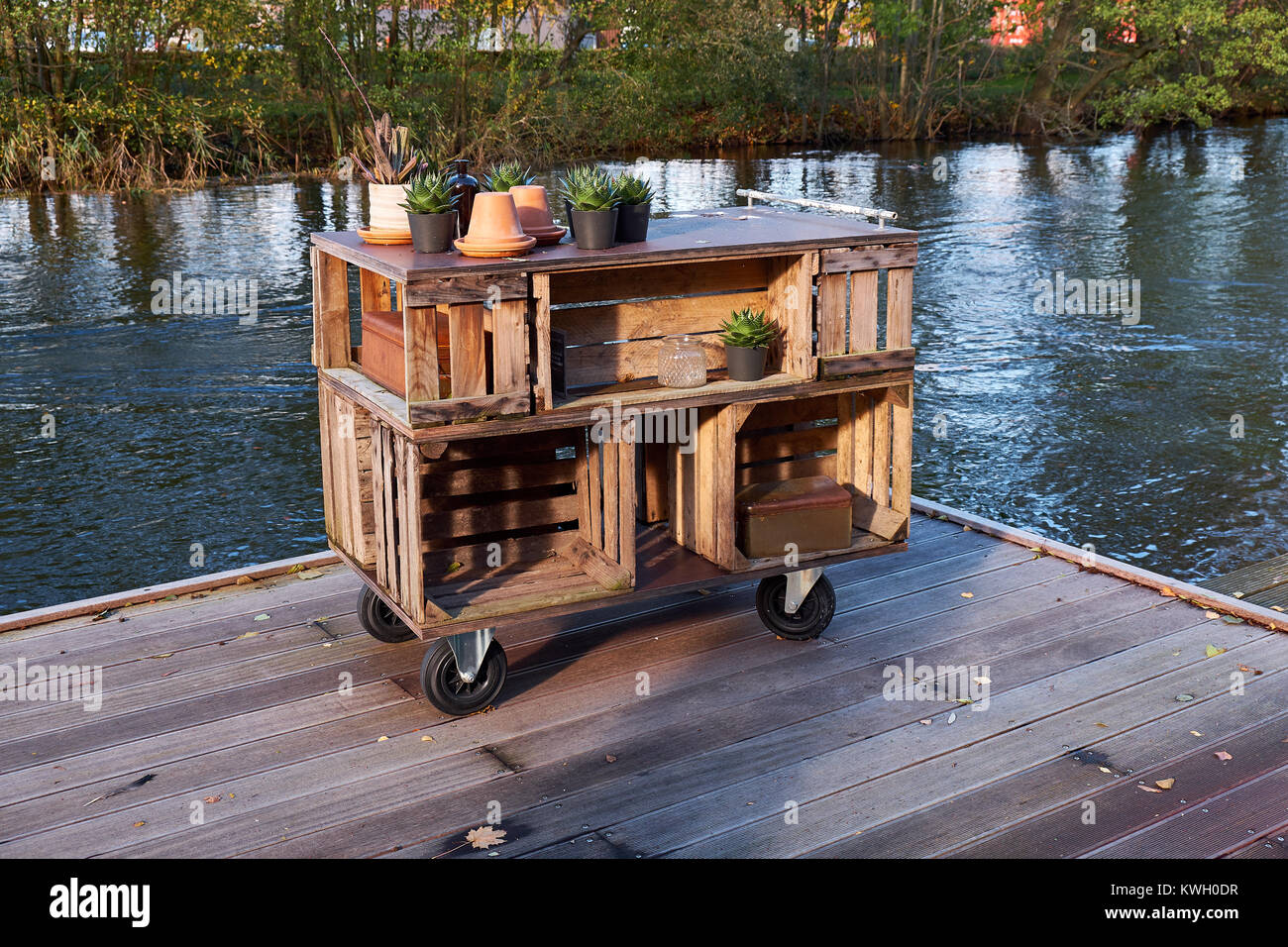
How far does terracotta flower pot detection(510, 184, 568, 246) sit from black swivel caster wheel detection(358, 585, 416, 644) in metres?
1.46

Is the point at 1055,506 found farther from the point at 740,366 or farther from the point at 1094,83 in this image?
the point at 1094,83

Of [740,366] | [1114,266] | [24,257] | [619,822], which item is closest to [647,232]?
[740,366]

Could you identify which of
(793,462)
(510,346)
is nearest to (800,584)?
(793,462)

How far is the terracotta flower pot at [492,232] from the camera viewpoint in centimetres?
407

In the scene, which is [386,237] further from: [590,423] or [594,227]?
[590,423]

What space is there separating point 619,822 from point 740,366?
1598 mm

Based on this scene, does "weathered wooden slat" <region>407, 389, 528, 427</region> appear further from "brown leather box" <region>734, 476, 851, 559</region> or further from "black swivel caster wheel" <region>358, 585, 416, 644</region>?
"black swivel caster wheel" <region>358, 585, 416, 644</region>

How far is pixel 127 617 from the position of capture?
17.0ft

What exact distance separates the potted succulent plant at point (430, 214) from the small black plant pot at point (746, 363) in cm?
102

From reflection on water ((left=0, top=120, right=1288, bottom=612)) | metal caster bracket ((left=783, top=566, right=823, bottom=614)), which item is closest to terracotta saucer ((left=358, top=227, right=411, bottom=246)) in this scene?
metal caster bracket ((left=783, top=566, right=823, bottom=614))

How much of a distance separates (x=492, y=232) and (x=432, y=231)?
199mm

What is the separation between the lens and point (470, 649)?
436 centimetres

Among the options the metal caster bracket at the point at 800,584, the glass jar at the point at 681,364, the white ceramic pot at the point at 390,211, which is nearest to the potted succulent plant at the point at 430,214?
the white ceramic pot at the point at 390,211

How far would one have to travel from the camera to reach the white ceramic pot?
4.31 metres
